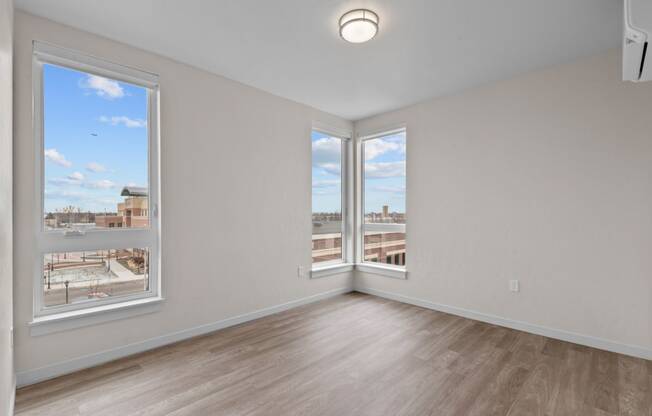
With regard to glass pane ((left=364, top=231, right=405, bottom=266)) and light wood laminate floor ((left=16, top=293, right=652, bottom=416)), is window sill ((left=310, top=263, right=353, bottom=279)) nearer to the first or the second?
glass pane ((left=364, top=231, right=405, bottom=266))

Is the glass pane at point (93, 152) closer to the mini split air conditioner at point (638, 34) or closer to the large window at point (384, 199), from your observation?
the large window at point (384, 199)

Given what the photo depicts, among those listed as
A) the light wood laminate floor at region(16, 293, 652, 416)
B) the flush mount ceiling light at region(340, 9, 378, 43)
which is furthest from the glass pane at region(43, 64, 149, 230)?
the flush mount ceiling light at region(340, 9, 378, 43)

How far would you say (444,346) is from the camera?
2809 millimetres

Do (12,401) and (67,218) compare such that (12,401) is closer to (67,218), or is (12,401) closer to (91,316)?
(91,316)

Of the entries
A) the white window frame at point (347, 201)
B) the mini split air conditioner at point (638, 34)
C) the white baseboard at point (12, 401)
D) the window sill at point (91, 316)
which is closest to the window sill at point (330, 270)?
the white window frame at point (347, 201)

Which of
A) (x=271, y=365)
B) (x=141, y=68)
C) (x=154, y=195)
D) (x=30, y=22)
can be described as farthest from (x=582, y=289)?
(x=30, y=22)

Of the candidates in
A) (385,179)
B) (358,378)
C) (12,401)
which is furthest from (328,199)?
(12,401)

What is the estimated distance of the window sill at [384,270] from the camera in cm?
417

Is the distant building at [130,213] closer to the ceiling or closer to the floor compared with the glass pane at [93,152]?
closer to the floor

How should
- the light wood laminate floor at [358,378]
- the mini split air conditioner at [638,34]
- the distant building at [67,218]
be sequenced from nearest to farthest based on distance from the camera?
the mini split air conditioner at [638,34], the light wood laminate floor at [358,378], the distant building at [67,218]

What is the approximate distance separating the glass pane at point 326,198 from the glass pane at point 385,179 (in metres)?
0.43

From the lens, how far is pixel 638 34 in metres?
1.69

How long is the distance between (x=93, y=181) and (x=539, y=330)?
428 centimetres

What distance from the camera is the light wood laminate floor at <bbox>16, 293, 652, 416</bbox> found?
76.5 inches
